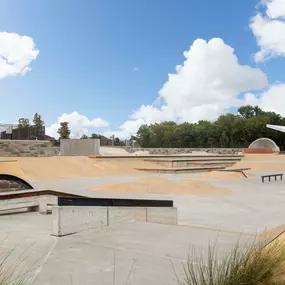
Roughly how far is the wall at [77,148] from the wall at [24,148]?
575cm

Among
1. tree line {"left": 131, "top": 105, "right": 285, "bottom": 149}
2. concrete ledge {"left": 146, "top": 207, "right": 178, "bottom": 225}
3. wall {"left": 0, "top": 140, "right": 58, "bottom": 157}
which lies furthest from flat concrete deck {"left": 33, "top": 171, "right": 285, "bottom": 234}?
tree line {"left": 131, "top": 105, "right": 285, "bottom": 149}

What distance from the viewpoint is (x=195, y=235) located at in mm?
6055

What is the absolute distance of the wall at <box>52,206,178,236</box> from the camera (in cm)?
582

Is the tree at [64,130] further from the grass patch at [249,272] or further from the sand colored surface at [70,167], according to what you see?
the grass patch at [249,272]

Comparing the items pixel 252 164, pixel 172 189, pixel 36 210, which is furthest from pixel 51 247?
pixel 252 164

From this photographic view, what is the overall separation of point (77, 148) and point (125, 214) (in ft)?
117

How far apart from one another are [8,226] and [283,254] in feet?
16.6

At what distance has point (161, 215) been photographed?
763cm

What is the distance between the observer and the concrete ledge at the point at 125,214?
264 inches

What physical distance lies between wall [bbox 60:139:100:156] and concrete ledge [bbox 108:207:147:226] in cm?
3471

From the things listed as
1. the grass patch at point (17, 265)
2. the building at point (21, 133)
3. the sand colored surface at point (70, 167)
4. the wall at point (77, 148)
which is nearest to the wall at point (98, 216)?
the grass patch at point (17, 265)

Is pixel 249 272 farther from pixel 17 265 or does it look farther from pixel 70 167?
pixel 70 167

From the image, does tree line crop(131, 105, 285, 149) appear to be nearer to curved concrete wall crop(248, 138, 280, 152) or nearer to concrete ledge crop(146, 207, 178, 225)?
curved concrete wall crop(248, 138, 280, 152)

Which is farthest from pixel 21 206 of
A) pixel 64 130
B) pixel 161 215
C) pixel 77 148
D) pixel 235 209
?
pixel 64 130
